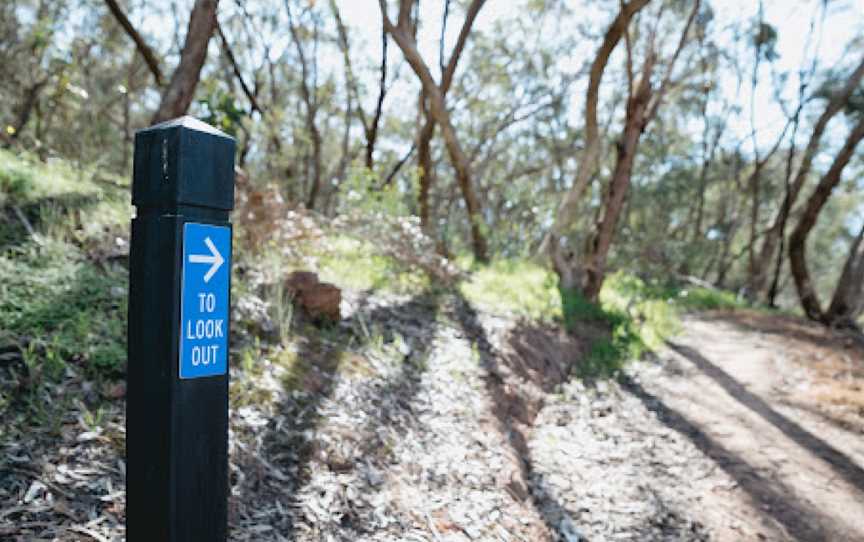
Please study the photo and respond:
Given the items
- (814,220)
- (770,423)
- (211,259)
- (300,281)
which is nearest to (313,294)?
(300,281)

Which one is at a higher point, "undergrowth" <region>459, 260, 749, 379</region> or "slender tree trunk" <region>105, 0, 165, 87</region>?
"slender tree trunk" <region>105, 0, 165, 87</region>

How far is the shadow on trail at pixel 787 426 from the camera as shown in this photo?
4430 millimetres

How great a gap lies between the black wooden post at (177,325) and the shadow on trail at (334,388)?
119cm

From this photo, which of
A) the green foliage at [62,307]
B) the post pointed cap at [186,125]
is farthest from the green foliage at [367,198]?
the post pointed cap at [186,125]

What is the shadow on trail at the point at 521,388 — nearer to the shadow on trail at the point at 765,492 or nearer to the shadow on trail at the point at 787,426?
the shadow on trail at the point at 765,492

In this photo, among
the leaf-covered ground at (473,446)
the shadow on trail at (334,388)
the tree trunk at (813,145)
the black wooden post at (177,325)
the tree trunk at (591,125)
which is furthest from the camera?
the tree trunk at (813,145)

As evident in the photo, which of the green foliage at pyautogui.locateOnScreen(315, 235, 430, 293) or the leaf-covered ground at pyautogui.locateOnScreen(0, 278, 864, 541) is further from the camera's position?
the green foliage at pyautogui.locateOnScreen(315, 235, 430, 293)

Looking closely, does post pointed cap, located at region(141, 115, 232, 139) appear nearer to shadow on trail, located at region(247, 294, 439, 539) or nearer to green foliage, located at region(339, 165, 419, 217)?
shadow on trail, located at region(247, 294, 439, 539)

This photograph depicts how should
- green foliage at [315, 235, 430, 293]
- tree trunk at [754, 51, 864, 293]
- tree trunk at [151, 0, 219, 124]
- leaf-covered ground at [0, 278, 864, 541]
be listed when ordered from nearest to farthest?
leaf-covered ground at [0, 278, 864, 541]
tree trunk at [151, 0, 219, 124]
green foliage at [315, 235, 430, 293]
tree trunk at [754, 51, 864, 293]

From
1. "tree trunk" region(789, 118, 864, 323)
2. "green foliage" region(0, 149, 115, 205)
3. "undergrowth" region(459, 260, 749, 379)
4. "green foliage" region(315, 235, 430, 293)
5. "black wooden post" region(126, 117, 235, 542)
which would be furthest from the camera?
"tree trunk" region(789, 118, 864, 323)

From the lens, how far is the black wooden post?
1.57 metres

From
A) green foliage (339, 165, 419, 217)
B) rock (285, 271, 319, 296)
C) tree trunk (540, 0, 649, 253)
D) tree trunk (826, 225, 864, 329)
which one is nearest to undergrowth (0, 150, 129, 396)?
rock (285, 271, 319, 296)

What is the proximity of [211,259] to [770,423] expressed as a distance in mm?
5178

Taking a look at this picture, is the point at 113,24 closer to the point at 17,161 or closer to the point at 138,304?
the point at 17,161
